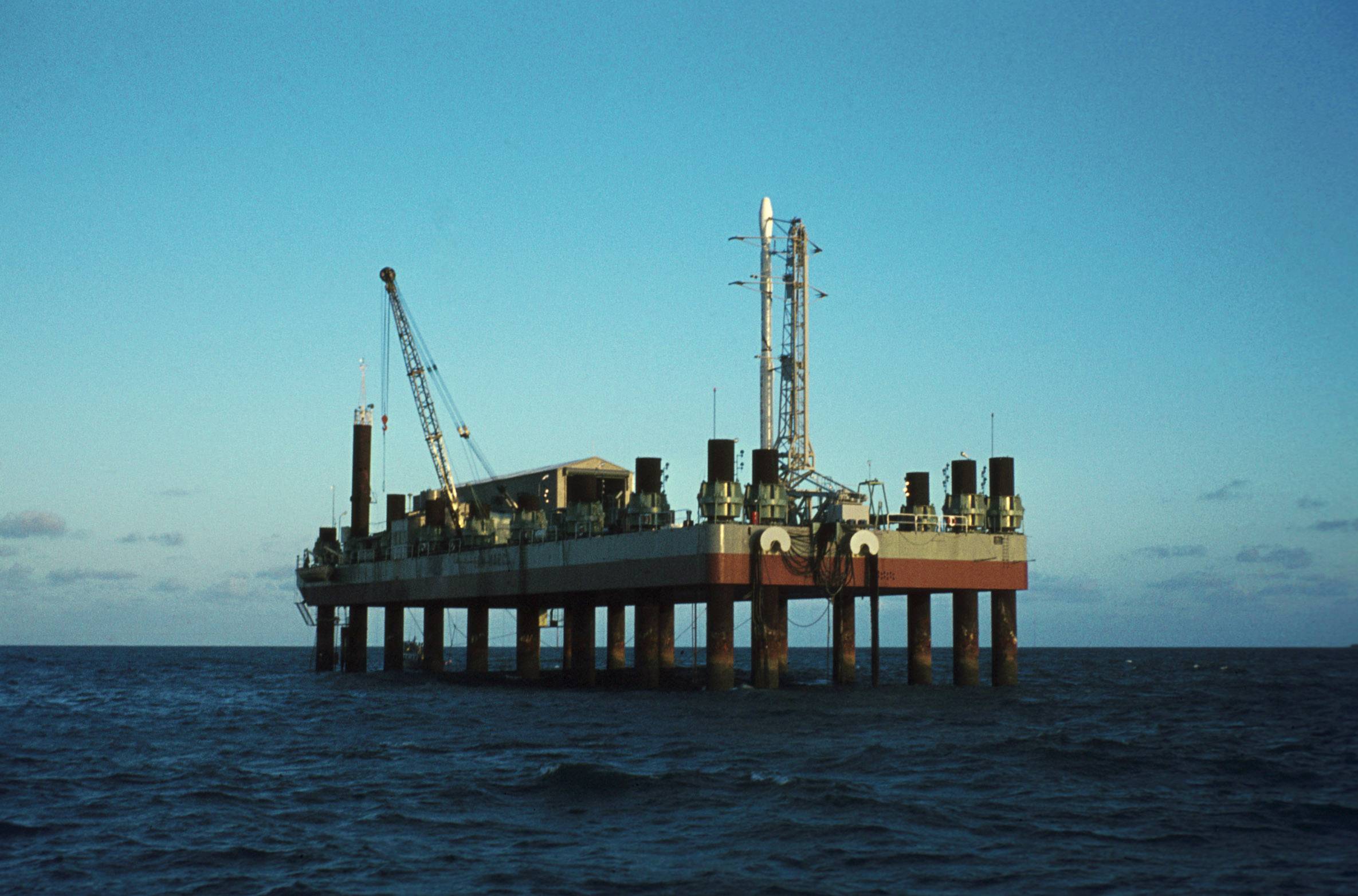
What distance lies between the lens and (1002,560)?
60.8 meters

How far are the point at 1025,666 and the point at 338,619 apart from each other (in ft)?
204

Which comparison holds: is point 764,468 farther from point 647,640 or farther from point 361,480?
point 361,480

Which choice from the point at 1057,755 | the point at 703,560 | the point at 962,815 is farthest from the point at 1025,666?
the point at 962,815

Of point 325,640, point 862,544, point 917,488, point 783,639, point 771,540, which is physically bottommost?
point 325,640

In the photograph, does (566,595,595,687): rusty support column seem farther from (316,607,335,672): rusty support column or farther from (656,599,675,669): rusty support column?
(316,607,335,672): rusty support column

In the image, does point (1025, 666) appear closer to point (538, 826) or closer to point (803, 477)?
point (803, 477)

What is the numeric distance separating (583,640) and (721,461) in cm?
2404

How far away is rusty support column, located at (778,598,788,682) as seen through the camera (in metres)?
64.1

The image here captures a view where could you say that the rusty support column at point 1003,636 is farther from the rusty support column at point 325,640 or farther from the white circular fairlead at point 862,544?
the rusty support column at point 325,640

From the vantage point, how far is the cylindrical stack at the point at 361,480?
105 m

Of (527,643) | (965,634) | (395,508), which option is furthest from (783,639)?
(395,508)

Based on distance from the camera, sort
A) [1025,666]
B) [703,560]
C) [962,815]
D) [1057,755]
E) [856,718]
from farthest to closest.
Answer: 1. [1025,666]
2. [703,560]
3. [856,718]
4. [1057,755]
5. [962,815]

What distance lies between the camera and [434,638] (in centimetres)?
9219

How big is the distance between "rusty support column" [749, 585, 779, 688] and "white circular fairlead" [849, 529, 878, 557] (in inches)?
145
